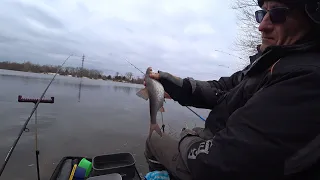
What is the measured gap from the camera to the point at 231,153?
133 centimetres

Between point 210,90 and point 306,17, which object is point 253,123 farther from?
point 210,90

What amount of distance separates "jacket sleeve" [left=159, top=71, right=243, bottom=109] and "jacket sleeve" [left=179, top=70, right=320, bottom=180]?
1910mm

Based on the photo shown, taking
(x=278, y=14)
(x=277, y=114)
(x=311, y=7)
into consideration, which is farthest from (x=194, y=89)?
(x=277, y=114)

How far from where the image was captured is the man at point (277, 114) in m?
1.21

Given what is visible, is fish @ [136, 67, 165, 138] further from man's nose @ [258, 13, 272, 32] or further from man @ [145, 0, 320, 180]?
man's nose @ [258, 13, 272, 32]

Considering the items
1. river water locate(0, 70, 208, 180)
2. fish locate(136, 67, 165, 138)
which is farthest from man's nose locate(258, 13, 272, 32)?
river water locate(0, 70, 208, 180)

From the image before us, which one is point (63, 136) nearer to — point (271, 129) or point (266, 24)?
point (266, 24)

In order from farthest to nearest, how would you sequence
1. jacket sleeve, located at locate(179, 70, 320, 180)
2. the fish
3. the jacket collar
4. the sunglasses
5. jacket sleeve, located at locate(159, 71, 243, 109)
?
jacket sleeve, located at locate(159, 71, 243, 109)
the fish
the sunglasses
the jacket collar
jacket sleeve, located at locate(179, 70, 320, 180)

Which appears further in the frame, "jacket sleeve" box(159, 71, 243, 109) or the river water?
the river water

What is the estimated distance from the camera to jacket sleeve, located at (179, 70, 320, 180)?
1.21 m

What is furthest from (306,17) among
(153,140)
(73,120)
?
(73,120)

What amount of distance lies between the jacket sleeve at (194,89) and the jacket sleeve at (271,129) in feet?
6.27

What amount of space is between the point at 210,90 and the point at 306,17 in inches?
71.1

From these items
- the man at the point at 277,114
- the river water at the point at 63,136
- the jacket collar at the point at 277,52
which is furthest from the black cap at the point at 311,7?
the river water at the point at 63,136
